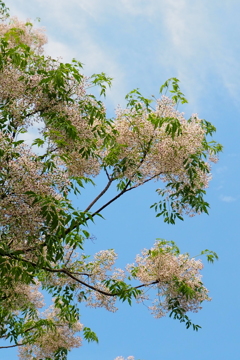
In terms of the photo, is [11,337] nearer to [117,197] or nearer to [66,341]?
[66,341]

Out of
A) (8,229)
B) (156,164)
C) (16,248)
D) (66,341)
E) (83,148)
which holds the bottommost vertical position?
(8,229)

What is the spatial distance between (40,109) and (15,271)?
277cm

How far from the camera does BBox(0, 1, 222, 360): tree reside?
5.45 m

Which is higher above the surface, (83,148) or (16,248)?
(83,148)

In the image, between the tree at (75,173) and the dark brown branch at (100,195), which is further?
the dark brown branch at (100,195)

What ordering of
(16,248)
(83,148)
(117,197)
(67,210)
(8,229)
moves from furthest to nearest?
1. (117,197)
2. (83,148)
3. (16,248)
4. (67,210)
5. (8,229)

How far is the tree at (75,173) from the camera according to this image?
17.9ft

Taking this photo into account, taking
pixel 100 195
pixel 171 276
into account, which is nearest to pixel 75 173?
pixel 100 195

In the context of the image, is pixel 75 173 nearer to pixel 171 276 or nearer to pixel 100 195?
pixel 100 195

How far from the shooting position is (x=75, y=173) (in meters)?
8.29

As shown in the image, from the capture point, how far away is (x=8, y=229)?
17.9 feet

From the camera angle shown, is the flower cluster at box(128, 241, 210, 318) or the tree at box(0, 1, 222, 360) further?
the flower cluster at box(128, 241, 210, 318)

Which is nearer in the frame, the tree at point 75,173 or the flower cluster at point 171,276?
the tree at point 75,173

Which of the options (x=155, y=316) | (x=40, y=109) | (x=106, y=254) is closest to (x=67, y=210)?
(x=40, y=109)
